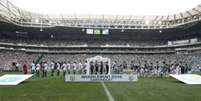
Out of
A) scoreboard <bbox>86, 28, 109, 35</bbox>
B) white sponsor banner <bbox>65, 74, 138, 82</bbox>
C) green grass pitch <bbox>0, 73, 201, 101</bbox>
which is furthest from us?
scoreboard <bbox>86, 28, 109, 35</bbox>

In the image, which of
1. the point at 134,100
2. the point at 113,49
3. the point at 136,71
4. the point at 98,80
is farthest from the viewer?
the point at 113,49

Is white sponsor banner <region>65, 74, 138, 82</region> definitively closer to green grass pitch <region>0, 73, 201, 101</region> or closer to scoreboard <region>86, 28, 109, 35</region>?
green grass pitch <region>0, 73, 201, 101</region>

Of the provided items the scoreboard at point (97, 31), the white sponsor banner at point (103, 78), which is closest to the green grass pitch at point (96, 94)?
the white sponsor banner at point (103, 78)

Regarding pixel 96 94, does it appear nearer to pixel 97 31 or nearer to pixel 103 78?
pixel 103 78

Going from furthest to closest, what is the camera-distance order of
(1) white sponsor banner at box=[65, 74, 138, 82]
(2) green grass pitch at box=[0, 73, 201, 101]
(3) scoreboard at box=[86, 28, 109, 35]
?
1. (3) scoreboard at box=[86, 28, 109, 35]
2. (1) white sponsor banner at box=[65, 74, 138, 82]
3. (2) green grass pitch at box=[0, 73, 201, 101]

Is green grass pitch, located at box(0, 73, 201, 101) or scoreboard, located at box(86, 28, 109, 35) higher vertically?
scoreboard, located at box(86, 28, 109, 35)

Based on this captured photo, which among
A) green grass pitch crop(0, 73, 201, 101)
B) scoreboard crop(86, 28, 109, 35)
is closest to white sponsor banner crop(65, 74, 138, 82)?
green grass pitch crop(0, 73, 201, 101)

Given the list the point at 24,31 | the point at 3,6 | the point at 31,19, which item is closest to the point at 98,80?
the point at 3,6

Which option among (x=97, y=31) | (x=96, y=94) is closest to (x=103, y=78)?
(x=96, y=94)

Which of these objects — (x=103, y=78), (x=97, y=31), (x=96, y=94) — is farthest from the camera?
(x=97, y=31)

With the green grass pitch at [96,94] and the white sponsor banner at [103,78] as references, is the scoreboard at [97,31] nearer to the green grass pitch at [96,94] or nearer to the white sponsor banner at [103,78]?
the white sponsor banner at [103,78]

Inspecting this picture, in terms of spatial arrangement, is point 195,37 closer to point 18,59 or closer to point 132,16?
point 132,16

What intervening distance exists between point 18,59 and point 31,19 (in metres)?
9.15

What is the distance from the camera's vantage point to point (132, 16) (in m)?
75.7
